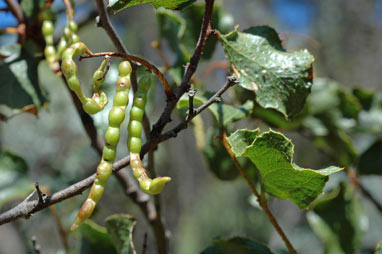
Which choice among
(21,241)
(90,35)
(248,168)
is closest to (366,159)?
(248,168)

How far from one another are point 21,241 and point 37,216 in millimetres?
221

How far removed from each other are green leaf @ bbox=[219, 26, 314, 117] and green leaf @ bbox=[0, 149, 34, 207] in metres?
0.44

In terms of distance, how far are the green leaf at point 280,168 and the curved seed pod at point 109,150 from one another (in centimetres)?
12

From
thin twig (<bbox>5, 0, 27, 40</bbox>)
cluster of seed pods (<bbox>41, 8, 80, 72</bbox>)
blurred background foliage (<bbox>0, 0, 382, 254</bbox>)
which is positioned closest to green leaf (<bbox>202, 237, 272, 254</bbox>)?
blurred background foliage (<bbox>0, 0, 382, 254</bbox>)

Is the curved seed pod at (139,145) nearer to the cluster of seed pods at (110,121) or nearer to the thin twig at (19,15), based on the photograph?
the cluster of seed pods at (110,121)

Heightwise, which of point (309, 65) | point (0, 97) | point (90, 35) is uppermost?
point (90, 35)

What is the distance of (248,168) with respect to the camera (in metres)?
0.64

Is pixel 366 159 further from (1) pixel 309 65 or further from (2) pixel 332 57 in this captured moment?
(2) pixel 332 57

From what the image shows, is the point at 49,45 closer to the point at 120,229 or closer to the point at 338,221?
the point at 120,229

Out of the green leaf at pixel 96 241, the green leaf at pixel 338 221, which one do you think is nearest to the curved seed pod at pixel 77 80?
the green leaf at pixel 96 241

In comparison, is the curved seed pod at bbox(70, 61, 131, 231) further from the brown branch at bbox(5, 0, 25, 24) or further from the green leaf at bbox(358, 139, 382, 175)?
the green leaf at bbox(358, 139, 382, 175)

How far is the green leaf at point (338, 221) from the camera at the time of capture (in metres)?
0.63

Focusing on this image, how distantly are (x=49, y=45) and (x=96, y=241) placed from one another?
0.27 meters

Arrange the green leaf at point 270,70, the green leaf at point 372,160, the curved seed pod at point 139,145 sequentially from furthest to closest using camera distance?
1. the green leaf at point 372,160
2. the green leaf at point 270,70
3. the curved seed pod at point 139,145
